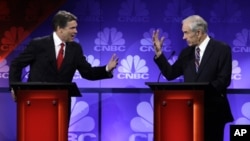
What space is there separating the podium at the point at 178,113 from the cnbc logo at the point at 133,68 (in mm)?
2084

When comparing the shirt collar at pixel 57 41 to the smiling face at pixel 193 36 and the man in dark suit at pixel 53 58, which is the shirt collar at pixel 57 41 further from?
the smiling face at pixel 193 36

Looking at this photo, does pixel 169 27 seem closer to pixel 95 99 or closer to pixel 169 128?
pixel 95 99

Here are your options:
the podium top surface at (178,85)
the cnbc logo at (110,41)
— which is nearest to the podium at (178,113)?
the podium top surface at (178,85)

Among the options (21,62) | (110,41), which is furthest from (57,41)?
(110,41)

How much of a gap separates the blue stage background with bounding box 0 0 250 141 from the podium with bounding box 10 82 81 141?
2073mm

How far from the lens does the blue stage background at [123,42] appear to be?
6.86m

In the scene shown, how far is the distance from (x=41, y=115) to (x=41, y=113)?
2cm

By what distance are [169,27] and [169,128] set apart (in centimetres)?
229

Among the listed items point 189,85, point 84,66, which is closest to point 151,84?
point 189,85

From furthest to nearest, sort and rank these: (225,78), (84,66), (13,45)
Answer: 1. (13,45)
2. (84,66)
3. (225,78)

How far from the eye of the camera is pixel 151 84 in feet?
15.5

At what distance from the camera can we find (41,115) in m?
4.80

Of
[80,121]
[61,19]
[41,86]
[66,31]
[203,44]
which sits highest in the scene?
[61,19]

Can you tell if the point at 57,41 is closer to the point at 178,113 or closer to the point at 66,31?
the point at 66,31
